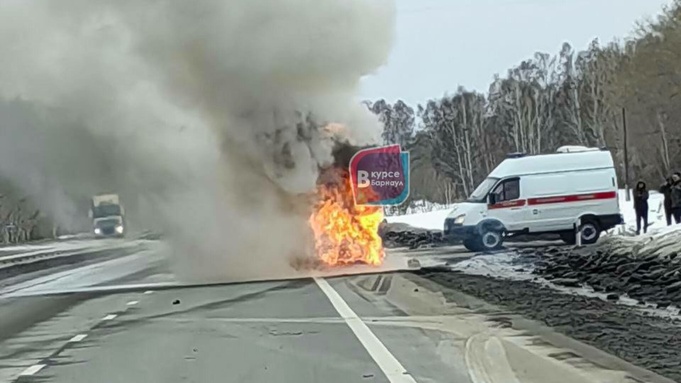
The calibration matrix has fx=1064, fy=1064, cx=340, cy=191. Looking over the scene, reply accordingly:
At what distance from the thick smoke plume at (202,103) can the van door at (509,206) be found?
625 cm

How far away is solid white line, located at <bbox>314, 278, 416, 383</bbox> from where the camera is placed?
9141mm

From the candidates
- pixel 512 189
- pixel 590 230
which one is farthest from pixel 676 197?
pixel 512 189

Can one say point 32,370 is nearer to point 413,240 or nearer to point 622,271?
point 622,271

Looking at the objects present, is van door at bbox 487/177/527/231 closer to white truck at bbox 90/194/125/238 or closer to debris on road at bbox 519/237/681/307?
debris on road at bbox 519/237/681/307

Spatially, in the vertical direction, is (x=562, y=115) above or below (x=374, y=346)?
above

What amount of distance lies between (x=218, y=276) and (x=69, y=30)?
21.6 feet

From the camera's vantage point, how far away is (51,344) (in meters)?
12.6

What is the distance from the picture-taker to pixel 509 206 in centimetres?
3042

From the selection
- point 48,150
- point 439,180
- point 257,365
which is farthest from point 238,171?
point 439,180

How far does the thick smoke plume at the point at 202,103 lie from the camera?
24219 millimetres

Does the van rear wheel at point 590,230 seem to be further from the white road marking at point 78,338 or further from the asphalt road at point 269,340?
the white road marking at point 78,338

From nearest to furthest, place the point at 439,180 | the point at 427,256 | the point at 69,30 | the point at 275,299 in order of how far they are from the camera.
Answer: the point at 275,299 < the point at 69,30 < the point at 427,256 < the point at 439,180

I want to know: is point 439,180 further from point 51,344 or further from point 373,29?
point 51,344

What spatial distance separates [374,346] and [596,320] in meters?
3.22
